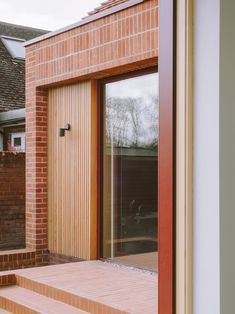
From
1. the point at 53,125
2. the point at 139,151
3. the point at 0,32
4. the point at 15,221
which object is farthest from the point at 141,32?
the point at 0,32

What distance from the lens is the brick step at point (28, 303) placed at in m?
5.29

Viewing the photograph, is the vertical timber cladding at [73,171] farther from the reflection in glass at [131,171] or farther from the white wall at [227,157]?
the white wall at [227,157]

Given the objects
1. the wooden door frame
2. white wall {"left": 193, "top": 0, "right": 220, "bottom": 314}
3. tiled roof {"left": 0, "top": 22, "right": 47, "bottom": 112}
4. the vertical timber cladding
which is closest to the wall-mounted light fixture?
the vertical timber cladding

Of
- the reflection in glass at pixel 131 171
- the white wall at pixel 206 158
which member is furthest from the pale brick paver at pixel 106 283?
the white wall at pixel 206 158

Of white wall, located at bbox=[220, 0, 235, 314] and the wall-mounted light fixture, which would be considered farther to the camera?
the wall-mounted light fixture

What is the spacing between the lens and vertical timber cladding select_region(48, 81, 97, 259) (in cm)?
696

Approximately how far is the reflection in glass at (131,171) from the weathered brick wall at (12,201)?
131 inches

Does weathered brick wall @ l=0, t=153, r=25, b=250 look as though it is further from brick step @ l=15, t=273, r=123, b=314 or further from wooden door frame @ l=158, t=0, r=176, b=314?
wooden door frame @ l=158, t=0, r=176, b=314

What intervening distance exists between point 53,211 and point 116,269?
1.70 metres

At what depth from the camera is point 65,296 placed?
17.8 feet

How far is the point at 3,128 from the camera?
1355 centimetres

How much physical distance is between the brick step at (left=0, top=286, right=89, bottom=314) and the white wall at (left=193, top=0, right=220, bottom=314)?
7.69ft

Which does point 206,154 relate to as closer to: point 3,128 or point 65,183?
point 65,183

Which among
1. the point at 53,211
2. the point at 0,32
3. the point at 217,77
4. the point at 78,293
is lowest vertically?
the point at 78,293
